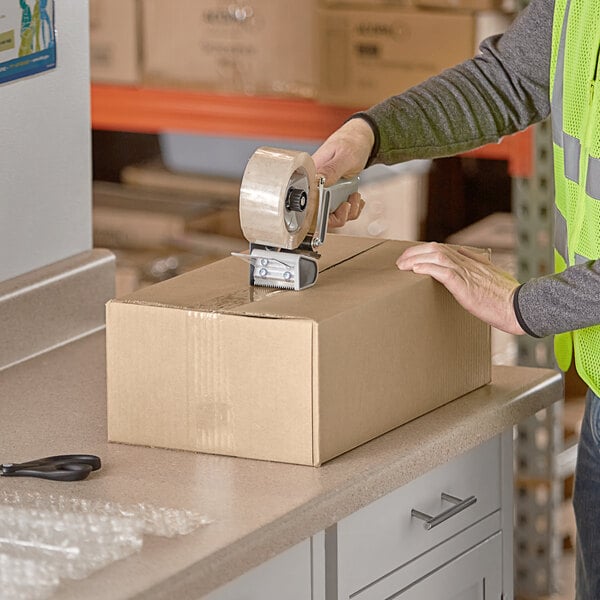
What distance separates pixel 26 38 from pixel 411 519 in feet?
2.71

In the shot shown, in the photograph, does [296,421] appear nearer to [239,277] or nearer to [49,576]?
[239,277]

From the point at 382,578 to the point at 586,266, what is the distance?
411mm

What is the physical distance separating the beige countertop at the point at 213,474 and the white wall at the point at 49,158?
0.21 metres

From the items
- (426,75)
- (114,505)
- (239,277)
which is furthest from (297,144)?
(114,505)

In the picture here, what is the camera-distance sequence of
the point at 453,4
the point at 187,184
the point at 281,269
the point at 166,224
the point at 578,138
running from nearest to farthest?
the point at 281,269 < the point at 578,138 < the point at 453,4 < the point at 166,224 < the point at 187,184

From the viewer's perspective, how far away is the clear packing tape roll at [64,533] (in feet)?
3.91

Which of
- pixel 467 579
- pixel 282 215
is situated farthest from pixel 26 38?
pixel 467 579

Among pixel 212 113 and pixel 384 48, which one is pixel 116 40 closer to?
pixel 212 113

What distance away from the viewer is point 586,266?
1.53 m

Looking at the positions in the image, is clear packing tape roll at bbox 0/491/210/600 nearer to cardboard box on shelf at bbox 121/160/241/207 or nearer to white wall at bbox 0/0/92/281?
white wall at bbox 0/0/92/281

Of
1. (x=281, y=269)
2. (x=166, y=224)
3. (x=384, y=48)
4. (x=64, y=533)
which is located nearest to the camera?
(x=64, y=533)

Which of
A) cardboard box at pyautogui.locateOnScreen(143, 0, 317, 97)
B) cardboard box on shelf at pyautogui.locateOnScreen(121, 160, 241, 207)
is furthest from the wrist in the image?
cardboard box on shelf at pyautogui.locateOnScreen(121, 160, 241, 207)

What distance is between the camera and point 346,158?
5.54ft

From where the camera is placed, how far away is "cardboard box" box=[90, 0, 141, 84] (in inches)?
125
